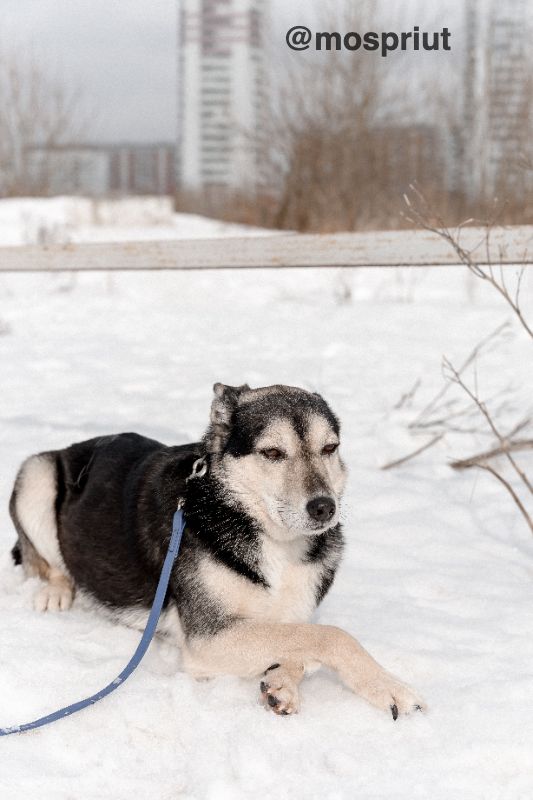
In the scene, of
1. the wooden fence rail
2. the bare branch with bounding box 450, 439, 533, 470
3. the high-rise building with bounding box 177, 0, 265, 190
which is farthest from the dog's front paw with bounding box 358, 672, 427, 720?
the high-rise building with bounding box 177, 0, 265, 190

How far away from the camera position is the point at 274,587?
9.36 feet

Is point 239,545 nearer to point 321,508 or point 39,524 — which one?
point 321,508

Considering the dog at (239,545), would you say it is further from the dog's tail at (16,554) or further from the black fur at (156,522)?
the dog's tail at (16,554)

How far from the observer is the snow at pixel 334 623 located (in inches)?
89.2

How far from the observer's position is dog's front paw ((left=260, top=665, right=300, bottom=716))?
100 inches

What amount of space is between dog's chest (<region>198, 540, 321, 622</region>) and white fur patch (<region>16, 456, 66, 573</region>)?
39.2 inches

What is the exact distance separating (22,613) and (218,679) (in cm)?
89

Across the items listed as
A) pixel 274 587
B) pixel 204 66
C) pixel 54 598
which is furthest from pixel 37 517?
pixel 204 66

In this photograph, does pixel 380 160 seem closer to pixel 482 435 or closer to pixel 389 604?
pixel 482 435

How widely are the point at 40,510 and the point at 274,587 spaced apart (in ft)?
4.08

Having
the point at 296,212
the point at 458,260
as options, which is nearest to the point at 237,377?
the point at 458,260

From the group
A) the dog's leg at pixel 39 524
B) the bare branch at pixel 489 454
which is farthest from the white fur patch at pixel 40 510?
the bare branch at pixel 489 454

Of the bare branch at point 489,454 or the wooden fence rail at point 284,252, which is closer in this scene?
the wooden fence rail at point 284,252

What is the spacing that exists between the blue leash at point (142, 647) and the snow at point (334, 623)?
45mm
